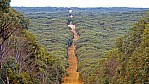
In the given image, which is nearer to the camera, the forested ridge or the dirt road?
the forested ridge

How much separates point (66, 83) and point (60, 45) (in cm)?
3285

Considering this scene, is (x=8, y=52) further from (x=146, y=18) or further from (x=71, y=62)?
(x=71, y=62)

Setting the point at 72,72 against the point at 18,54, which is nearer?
the point at 18,54

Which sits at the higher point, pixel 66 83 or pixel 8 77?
pixel 8 77

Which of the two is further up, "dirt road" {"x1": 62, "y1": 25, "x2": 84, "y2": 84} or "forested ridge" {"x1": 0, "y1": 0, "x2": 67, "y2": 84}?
"forested ridge" {"x1": 0, "y1": 0, "x2": 67, "y2": 84}

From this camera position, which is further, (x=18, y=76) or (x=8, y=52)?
(x=8, y=52)

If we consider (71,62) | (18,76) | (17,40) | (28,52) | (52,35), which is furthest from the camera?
(52,35)

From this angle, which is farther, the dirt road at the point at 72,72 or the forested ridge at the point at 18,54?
the dirt road at the point at 72,72

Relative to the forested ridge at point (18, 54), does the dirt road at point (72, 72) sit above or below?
below

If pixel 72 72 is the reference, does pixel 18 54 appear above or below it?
above

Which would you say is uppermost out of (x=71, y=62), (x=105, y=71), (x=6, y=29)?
(x=6, y=29)

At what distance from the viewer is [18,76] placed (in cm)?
3003

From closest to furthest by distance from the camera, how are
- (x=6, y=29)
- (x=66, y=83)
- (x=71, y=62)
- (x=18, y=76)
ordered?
(x=6, y=29) → (x=18, y=76) → (x=66, y=83) → (x=71, y=62)

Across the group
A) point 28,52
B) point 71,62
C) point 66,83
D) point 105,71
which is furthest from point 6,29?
point 71,62
